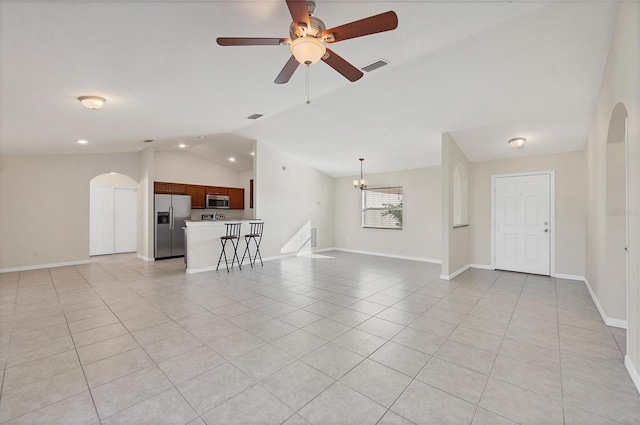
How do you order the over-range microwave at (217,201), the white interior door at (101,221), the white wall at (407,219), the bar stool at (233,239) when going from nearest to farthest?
the bar stool at (233,239)
the white wall at (407,219)
the white interior door at (101,221)
the over-range microwave at (217,201)

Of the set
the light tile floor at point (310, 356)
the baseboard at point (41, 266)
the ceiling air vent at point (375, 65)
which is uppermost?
the ceiling air vent at point (375, 65)

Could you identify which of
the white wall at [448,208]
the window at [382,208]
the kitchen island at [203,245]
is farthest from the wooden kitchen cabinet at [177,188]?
the white wall at [448,208]

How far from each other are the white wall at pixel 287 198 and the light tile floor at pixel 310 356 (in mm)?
2749

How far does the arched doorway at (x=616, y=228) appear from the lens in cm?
302

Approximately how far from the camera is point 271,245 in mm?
7238

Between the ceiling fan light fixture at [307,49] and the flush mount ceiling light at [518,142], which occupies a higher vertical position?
the flush mount ceiling light at [518,142]

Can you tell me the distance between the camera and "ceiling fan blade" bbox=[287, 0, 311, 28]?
171 cm

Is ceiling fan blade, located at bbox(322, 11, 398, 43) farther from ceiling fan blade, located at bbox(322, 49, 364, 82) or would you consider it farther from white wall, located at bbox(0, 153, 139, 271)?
white wall, located at bbox(0, 153, 139, 271)

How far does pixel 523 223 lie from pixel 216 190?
26.7ft

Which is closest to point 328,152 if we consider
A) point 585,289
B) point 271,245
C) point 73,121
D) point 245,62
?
point 271,245

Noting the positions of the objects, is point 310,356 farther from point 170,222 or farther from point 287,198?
point 170,222

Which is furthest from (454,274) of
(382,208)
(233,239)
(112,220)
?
(112,220)

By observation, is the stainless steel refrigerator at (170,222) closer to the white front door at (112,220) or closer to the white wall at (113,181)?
the white wall at (113,181)

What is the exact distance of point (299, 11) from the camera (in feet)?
5.86
